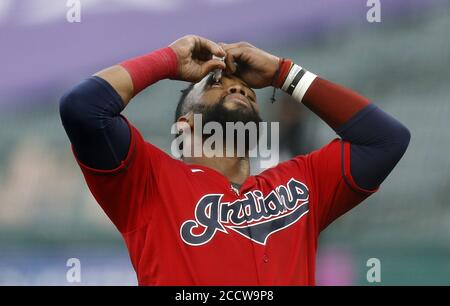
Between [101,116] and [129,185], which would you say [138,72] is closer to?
[101,116]

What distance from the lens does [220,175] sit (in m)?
1.66

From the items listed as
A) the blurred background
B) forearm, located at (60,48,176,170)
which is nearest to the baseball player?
forearm, located at (60,48,176,170)

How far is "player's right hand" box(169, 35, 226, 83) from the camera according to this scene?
1.64 m

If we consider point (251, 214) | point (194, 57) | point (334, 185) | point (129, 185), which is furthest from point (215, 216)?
point (194, 57)

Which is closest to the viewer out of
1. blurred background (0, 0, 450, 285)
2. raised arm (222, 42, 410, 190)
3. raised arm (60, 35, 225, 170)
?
raised arm (60, 35, 225, 170)

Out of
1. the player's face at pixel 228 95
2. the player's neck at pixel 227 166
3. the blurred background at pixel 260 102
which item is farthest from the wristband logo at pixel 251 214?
the blurred background at pixel 260 102

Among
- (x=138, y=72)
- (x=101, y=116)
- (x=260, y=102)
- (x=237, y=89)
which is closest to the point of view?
(x=101, y=116)

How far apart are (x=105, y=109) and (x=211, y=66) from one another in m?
0.35

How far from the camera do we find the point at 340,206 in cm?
166

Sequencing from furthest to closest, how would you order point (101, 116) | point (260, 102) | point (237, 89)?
point (260, 102) < point (237, 89) < point (101, 116)

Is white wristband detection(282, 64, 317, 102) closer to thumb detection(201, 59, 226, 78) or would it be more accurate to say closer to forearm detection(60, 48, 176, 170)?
thumb detection(201, 59, 226, 78)

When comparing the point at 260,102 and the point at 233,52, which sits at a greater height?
the point at 233,52

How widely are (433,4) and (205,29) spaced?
0.82 meters
